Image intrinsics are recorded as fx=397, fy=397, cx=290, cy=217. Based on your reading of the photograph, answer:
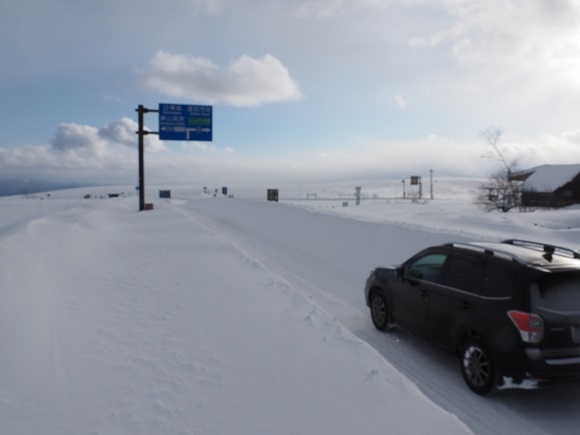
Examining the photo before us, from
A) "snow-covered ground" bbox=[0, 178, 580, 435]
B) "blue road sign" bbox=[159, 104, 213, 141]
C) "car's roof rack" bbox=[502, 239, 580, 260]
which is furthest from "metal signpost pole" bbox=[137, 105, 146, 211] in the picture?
"car's roof rack" bbox=[502, 239, 580, 260]

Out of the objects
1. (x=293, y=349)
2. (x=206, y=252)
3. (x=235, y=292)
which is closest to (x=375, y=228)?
(x=206, y=252)

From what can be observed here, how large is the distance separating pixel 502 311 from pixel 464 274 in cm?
84

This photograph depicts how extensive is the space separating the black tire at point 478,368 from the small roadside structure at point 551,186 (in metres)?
39.6

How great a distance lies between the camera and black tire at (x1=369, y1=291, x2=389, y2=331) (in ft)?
20.8

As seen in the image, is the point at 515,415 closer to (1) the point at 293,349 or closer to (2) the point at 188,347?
(1) the point at 293,349

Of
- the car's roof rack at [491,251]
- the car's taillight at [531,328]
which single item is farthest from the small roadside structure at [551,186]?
the car's taillight at [531,328]

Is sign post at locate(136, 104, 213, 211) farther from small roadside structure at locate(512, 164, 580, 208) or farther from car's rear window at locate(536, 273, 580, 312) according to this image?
small roadside structure at locate(512, 164, 580, 208)

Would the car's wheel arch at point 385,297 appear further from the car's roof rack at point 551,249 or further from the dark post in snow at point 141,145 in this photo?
the dark post in snow at point 141,145

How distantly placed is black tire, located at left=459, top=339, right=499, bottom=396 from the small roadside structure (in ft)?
130

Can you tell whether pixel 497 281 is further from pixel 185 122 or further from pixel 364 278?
pixel 185 122

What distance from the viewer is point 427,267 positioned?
5.89m

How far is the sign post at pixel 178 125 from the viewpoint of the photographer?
1043 inches

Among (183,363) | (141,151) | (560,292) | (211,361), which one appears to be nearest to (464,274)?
(560,292)

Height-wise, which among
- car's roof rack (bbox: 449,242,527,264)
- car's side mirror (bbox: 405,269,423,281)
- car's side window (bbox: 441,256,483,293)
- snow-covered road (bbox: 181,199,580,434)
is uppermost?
car's roof rack (bbox: 449,242,527,264)
